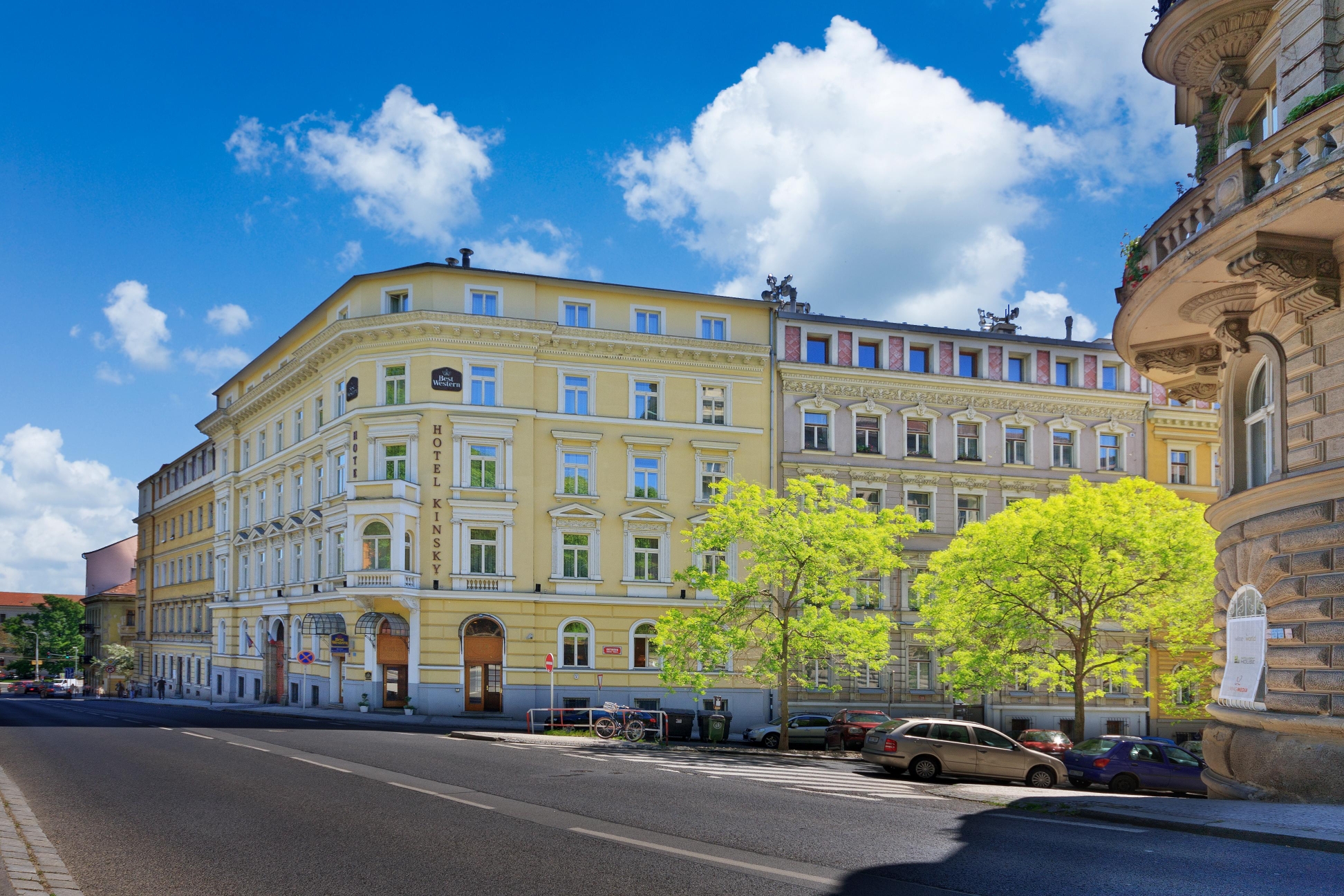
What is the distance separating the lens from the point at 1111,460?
4966 centimetres

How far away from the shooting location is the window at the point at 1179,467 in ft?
165

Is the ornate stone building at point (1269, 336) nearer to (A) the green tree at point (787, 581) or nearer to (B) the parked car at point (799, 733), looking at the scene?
(A) the green tree at point (787, 581)

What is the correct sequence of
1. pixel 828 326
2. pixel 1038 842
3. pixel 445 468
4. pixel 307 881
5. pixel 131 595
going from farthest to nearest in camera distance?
1. pixel 131 595
2. pixel 828 326
3. pixel 445 468
4. pixel 1038 842
5. pixel 307 881

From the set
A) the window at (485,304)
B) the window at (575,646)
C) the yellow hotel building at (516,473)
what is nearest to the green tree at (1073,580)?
the yellow hotel building at (516,473)

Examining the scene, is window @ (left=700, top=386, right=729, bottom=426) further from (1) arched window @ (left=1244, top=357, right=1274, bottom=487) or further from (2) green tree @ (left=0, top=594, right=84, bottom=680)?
(2) green tree @ (left=0, top=594, right=84, bottom=680)

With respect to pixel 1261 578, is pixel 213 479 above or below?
above

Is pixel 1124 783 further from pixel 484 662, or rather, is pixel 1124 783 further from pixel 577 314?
pixel 577 314

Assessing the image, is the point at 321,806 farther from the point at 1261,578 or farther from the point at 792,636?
the point at 792,636

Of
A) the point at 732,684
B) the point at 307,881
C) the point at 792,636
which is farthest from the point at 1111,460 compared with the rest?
the point at 307,881

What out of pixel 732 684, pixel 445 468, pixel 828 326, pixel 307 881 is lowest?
pixel 732 684

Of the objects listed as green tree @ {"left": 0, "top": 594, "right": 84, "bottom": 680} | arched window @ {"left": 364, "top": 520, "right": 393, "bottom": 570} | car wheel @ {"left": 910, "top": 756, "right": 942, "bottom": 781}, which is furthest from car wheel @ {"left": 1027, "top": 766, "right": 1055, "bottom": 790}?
green tree @ {"left": 0, "top": 594, "right": 84, "bottom": 680}

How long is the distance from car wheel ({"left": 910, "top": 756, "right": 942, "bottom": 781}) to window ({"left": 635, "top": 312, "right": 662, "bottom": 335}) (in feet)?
84.9

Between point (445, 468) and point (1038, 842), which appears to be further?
point (445, 468)

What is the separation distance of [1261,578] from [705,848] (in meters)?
9.47
